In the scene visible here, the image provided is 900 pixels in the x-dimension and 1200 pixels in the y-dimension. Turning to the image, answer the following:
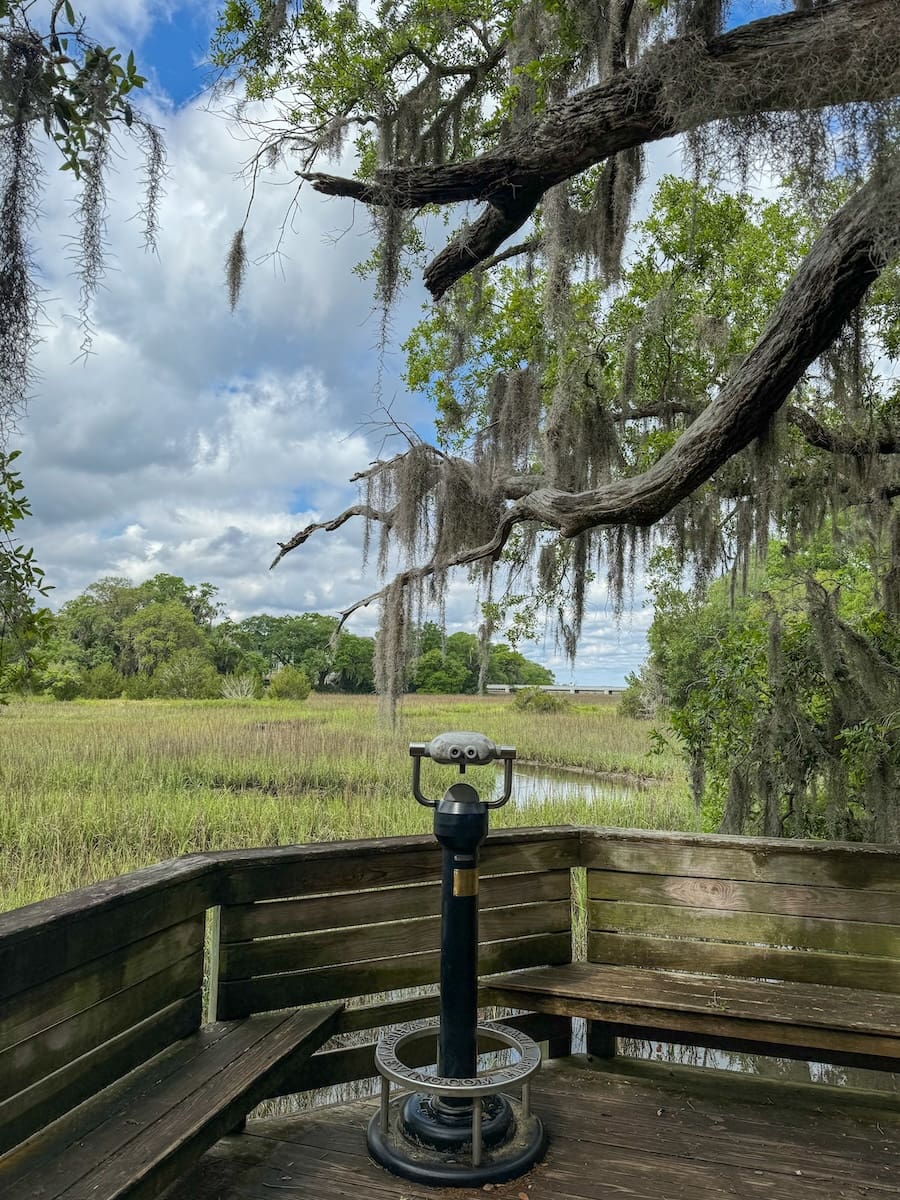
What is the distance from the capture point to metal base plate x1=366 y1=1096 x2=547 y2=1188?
1937mm

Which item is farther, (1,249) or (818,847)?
(818,847)

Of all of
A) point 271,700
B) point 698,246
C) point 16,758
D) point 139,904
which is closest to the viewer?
point 139,904

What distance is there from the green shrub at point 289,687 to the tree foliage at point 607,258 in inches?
647

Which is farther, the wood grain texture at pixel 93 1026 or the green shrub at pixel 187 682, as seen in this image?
the green shrub at pixel 187 682

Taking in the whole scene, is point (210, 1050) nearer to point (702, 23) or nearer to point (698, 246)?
point (702, 23)

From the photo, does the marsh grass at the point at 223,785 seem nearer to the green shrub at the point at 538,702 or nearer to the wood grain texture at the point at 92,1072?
the wood grain texture at the point at 92,1072

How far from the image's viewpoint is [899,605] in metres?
4.67

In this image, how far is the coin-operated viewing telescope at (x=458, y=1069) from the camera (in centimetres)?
201

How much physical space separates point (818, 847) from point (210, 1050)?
74.9 inches

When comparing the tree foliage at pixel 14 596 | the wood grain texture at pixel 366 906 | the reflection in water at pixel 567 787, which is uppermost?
the tree foliage at pixel 14 596

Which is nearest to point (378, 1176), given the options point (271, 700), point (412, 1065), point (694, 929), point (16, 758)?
point (412, 1065)

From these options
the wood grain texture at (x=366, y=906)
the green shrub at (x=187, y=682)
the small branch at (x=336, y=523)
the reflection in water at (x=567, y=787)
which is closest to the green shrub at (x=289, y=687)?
the green shrub at (x=187, y=682)

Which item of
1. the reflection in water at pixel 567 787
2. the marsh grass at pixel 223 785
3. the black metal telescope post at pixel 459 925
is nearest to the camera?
the black metal telescope post at pixel 459 925

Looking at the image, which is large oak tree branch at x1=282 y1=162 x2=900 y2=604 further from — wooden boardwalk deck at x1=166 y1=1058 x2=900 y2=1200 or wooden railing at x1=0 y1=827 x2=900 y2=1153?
wooden boardwalk deck at x1=166 y1=1058 x2=900 y2=1200
